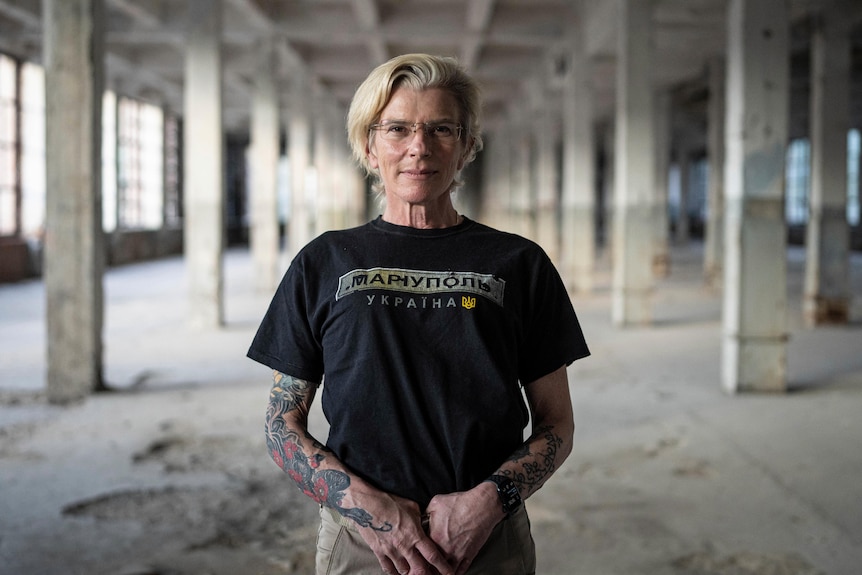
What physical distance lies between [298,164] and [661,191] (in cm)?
1029

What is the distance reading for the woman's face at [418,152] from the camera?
2230 mm

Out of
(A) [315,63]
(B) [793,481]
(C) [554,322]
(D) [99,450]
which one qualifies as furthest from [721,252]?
(C) [554,322]

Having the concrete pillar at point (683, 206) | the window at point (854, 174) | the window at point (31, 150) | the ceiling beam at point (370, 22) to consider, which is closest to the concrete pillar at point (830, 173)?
the ceiling beam at point (370, 22)

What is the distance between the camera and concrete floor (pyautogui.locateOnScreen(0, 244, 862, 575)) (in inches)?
185

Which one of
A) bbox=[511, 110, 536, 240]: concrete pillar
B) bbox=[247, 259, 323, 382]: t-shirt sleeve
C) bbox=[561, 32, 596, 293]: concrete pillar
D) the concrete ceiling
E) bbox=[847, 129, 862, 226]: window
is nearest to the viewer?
bbox=[247, 259, 323, 382]: t-shirt sleeve

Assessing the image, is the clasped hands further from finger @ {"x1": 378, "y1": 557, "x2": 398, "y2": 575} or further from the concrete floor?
the concrete floor

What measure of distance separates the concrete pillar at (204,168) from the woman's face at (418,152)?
11.2 m

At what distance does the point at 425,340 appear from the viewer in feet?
7.11

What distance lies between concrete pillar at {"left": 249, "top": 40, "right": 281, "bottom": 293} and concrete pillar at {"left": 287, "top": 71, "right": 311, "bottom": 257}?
9.35 ft

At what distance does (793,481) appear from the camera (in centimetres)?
589

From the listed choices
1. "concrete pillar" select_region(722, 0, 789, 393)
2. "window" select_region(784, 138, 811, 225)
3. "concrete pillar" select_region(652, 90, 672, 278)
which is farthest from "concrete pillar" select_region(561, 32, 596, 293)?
"window" select_region(784, 138, 811, 225)

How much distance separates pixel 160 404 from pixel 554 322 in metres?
6.76

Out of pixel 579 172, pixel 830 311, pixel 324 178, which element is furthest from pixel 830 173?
pixel 324 178

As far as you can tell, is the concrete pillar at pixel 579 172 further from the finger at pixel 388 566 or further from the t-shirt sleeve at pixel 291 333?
→ the finger at pixel 388 566
